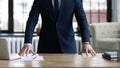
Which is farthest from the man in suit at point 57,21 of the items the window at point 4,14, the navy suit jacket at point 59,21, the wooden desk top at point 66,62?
the window at point 4,14

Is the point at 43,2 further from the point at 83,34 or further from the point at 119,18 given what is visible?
the point at 119,18

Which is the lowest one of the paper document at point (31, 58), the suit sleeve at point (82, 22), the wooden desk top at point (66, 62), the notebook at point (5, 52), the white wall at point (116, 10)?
the wooden desk top at point (66, 62)

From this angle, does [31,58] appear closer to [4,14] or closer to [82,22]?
[82,22]

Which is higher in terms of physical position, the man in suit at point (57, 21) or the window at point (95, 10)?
the window at point (95, 10)

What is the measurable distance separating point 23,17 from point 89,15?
4.88ft

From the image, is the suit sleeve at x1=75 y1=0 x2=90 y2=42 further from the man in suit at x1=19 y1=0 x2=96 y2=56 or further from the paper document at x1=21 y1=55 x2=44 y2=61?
the paper document at x1=21 y1=55 x2=44 y2=61

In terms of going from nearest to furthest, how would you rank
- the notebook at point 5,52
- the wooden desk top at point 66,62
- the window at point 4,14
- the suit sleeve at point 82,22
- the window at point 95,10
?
the wooden desk top at point 66,62 → the notebook at point 5,52 → the suit sleeve at point 82,22 → the window at point 4,14 → the window at point 95,10

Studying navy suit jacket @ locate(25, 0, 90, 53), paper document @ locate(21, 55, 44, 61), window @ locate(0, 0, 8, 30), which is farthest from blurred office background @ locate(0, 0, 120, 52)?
paper document @ locate(21, 55, 44, 61)

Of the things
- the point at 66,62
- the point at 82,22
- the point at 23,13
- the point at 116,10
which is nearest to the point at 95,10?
the point at 116,10

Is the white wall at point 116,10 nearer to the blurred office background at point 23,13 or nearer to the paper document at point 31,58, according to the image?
the blurred office background at point 23,13

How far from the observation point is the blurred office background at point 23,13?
651cm

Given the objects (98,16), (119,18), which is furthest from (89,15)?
(119,18)

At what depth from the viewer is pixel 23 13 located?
660cm

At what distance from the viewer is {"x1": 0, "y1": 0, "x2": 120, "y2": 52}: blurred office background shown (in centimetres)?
651
